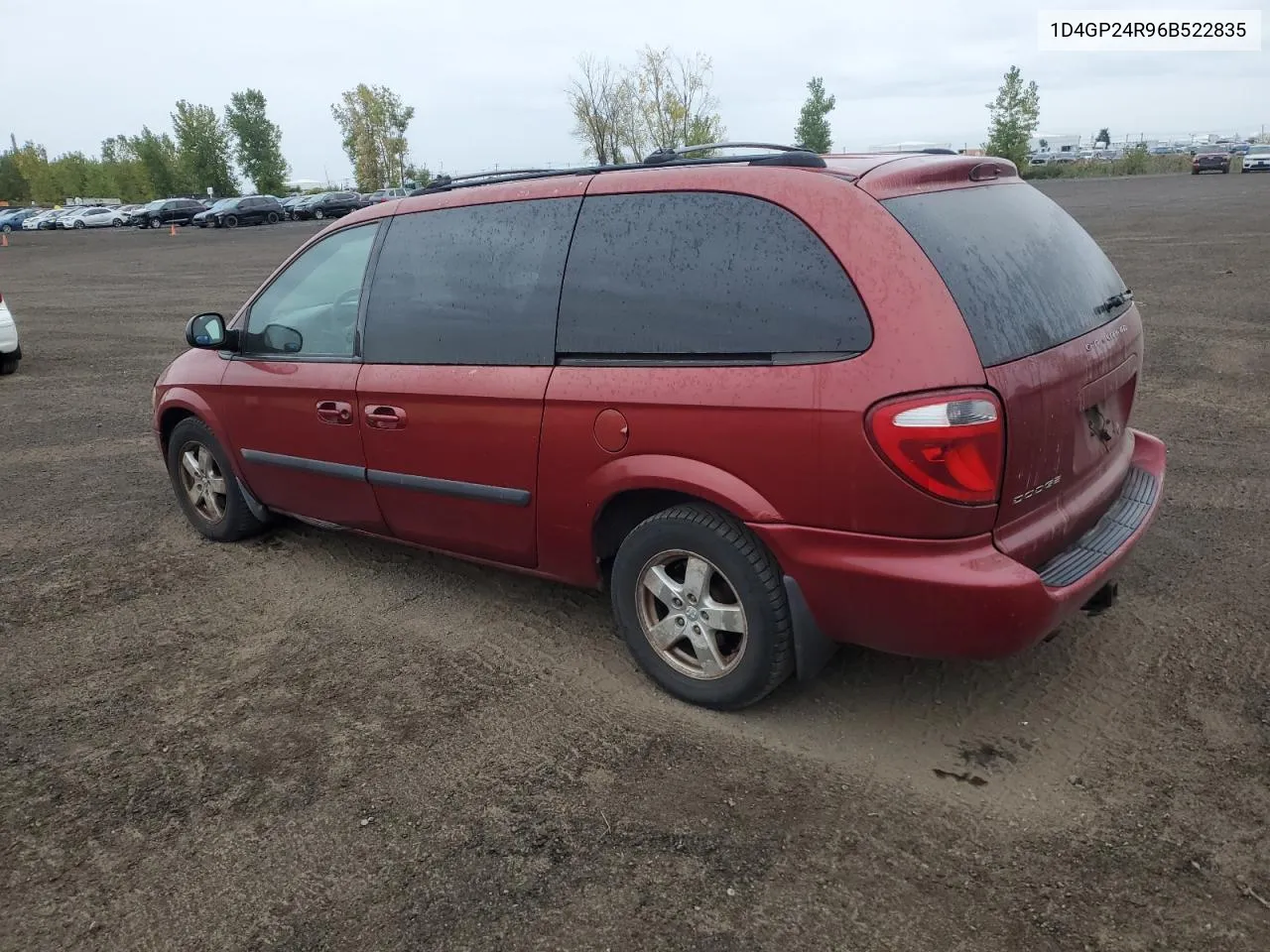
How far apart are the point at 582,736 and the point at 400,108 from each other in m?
83.7

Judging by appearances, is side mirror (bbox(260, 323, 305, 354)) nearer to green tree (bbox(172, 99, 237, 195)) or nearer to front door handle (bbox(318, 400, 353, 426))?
front door handle (bbox(318, 400, 353, 426))

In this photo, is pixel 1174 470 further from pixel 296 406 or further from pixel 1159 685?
pixel 296 406

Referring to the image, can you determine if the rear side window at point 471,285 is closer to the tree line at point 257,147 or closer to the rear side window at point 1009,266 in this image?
the rear side window at point 1009,266

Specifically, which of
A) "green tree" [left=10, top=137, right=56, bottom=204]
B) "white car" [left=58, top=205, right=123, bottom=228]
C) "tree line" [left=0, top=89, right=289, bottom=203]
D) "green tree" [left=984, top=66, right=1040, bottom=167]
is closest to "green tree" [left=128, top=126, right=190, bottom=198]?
→ "tree line" [left=0, top=89, right=289, bottom=203]

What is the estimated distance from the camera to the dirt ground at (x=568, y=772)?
2.53 m

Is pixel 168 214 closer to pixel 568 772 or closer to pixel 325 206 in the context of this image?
pixel 325 206

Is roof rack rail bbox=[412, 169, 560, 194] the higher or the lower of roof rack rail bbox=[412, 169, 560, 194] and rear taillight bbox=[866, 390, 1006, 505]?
the higher

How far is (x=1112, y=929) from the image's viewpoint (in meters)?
2.38

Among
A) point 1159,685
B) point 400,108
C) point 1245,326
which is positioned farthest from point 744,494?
point 400,108

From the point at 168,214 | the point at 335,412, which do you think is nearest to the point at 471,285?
the point at 335,412

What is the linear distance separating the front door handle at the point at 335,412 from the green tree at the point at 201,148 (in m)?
85.1

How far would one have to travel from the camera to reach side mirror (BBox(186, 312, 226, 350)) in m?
4.82

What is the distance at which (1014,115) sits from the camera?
68562 mm

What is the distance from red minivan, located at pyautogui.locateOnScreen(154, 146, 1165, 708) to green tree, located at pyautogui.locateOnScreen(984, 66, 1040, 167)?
235ft
